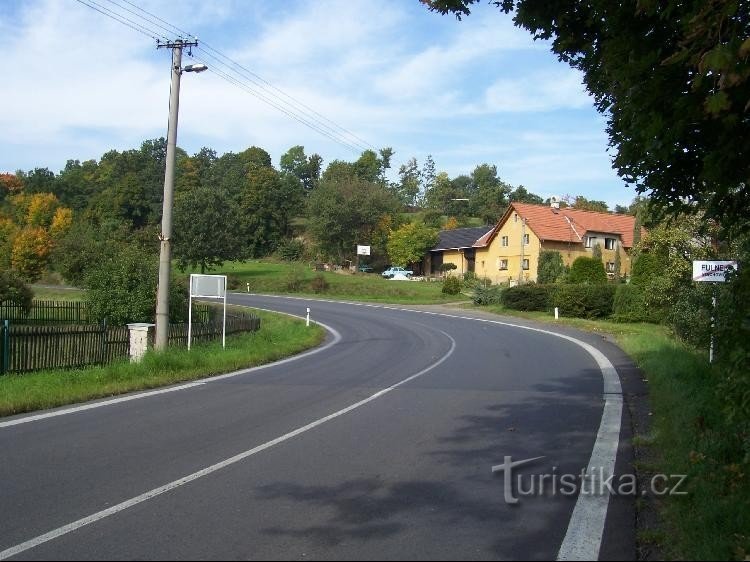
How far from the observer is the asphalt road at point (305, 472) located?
5.20 m

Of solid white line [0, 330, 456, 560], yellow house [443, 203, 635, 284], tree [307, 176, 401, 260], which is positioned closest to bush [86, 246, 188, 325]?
solid white line [0, 330, 456, 560]

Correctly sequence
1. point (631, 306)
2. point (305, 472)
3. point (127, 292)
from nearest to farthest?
point (305, 472), point (127, 292), point (631, 306)

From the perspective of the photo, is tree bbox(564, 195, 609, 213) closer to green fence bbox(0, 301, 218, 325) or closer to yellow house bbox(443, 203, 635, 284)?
yellow house bbox(443, 203, 635, 284)

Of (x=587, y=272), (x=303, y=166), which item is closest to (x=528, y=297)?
(x=587, y=272)

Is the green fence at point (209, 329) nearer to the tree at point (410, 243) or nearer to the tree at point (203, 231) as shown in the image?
the tree at point (203, 231)

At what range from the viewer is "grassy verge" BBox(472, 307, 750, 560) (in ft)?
16.3

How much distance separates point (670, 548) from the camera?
500 cm

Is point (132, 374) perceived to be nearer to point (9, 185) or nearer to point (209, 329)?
point (209, 329)

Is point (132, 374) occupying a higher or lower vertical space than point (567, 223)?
lower

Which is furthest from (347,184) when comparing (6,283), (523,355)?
(523,355)

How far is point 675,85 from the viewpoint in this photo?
241 inches

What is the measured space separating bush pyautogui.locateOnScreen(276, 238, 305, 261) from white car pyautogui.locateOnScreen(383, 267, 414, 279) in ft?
53.4

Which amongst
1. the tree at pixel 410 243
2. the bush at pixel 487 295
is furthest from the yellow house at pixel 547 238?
the bush at pixel 487 295

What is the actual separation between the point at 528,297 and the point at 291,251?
5273cm
